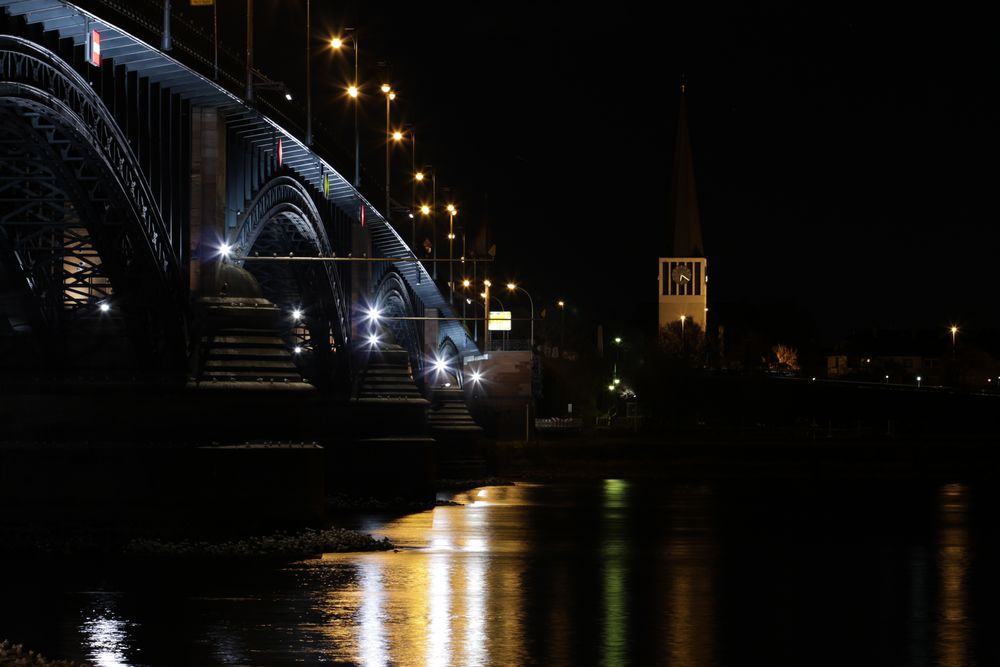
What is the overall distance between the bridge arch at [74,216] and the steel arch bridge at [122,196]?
0.05 meters

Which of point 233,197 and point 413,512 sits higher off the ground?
→ point 233,197

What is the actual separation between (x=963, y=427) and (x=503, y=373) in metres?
42.0

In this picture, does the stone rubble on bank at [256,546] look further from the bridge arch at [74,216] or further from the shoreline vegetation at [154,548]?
the bridge arch at [74,216]

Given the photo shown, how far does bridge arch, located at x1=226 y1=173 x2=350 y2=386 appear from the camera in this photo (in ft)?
172

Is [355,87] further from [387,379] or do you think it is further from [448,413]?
[448,413]

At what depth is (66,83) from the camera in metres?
38.2

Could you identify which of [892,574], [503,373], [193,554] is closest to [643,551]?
[892,574]

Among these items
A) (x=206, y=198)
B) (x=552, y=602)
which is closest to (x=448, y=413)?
(x=206, y=198)

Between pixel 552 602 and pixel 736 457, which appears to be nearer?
pixel 552 602

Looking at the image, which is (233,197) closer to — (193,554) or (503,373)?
(193,554)

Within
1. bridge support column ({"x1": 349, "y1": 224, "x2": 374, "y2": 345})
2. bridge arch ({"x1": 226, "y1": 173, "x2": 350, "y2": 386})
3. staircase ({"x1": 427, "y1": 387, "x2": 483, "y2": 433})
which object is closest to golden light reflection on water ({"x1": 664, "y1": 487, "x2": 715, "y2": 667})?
bridge support column ({"x1": 349, "y1": 224, "x2": 374, "y2": 345})

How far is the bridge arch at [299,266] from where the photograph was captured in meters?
52.5

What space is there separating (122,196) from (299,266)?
66.3 feet

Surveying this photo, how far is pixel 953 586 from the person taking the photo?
123 ft
